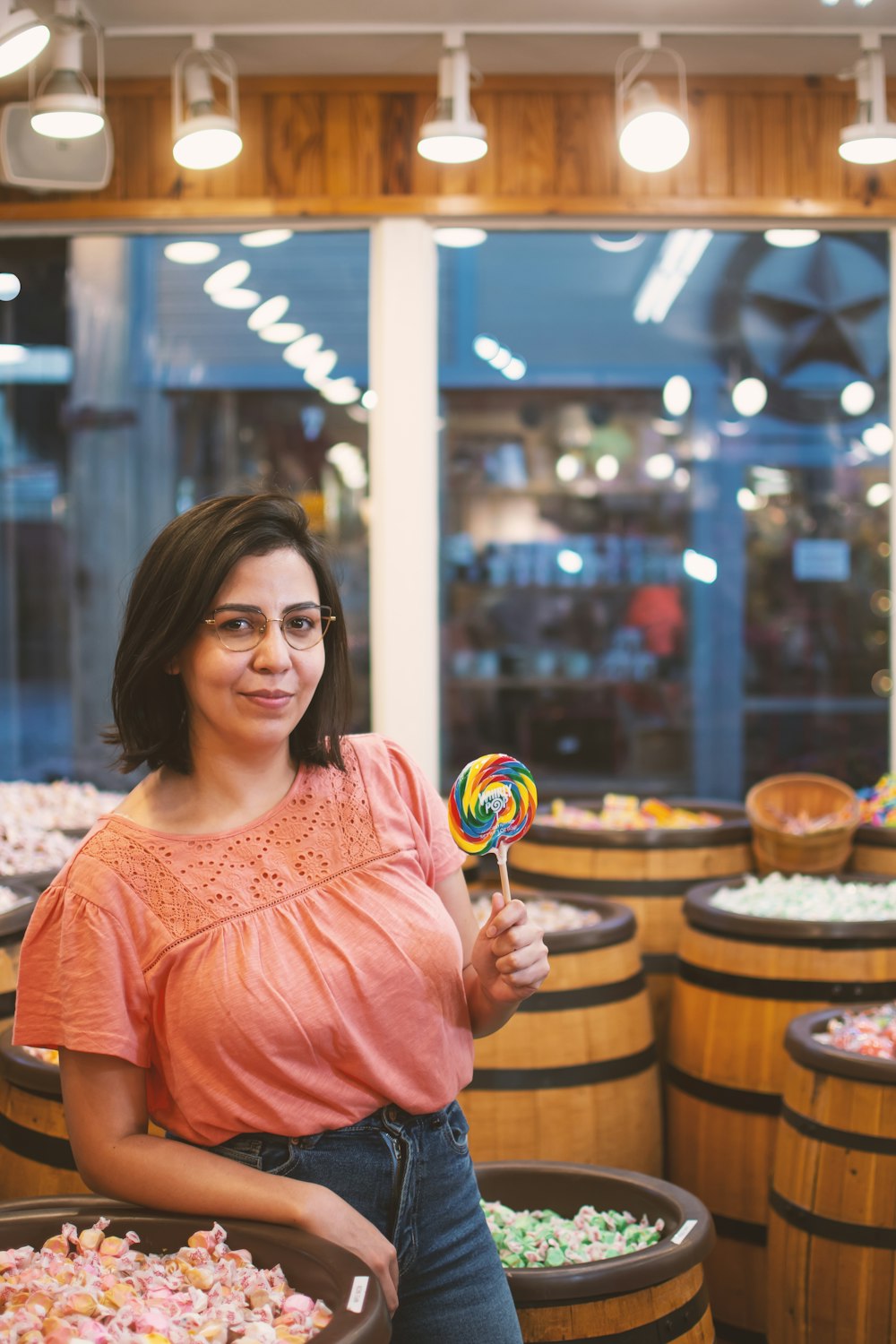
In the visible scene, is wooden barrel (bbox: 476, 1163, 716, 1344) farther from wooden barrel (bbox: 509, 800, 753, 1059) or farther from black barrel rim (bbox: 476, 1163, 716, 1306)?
wooden barrel (bbox: 509, 800, 753, 1059)

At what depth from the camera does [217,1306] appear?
1.35m

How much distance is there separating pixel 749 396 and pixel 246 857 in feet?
18.6

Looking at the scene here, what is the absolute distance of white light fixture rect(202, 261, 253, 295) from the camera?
233 inches

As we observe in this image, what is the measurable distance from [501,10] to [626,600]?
11.3 ft

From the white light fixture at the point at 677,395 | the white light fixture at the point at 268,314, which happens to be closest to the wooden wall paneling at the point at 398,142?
the white light fixture at the point at 268,314

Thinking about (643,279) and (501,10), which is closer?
(501,10)

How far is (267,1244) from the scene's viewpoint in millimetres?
1439

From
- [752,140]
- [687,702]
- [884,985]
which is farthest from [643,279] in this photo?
[884,985]

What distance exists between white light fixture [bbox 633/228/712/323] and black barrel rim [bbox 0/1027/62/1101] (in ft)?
12.4

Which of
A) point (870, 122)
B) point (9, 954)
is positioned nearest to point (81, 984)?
point (9, 954)

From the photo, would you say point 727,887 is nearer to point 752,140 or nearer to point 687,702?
point 752,140

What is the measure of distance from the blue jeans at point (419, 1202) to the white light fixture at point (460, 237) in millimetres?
3857

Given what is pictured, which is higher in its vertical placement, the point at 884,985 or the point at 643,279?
the point at 643,279

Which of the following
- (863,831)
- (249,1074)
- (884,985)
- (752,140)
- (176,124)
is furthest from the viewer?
(752,140)
